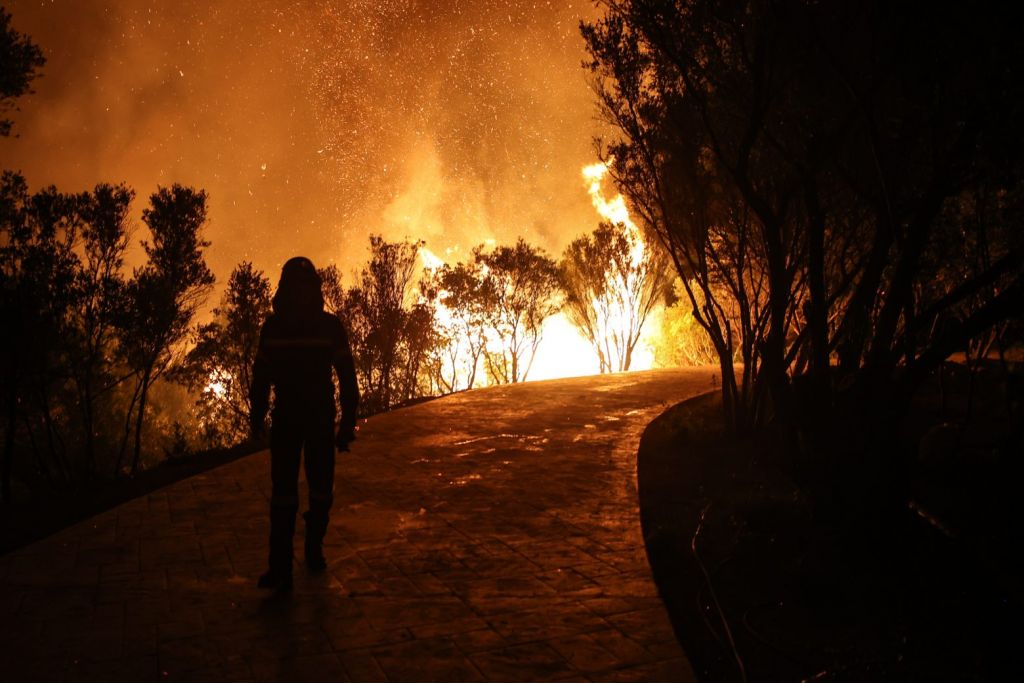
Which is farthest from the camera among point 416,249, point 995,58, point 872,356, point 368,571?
point 416,249

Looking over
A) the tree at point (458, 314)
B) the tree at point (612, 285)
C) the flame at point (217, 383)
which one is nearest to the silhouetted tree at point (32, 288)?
the flame at point (217, 383)

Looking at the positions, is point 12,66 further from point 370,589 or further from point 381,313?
point 381,313

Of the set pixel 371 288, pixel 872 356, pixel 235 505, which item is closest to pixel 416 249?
pixel 371 288

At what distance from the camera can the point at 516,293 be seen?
35500 millimetres

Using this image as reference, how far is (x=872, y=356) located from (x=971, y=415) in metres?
8.36

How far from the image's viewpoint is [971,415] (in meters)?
12.7

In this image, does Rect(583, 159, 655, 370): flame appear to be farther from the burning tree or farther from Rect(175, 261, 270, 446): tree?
Rect(175, 261, 270, 446): tree

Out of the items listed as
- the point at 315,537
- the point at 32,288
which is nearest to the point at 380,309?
the point at 32,288

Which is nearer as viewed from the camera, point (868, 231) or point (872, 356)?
point (872, 356)

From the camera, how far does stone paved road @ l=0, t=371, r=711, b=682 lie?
3.95 metres

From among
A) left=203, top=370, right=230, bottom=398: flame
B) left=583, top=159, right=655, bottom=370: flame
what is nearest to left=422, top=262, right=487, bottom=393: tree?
left=583, top=159, right=655, bottom=370: flame

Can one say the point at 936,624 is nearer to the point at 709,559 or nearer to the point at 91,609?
the point at 709,559

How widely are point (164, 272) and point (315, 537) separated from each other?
18.2 metres

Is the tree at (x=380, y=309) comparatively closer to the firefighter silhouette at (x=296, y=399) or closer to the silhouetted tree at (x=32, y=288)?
the silhouetted tree at (x=32, y=288)
